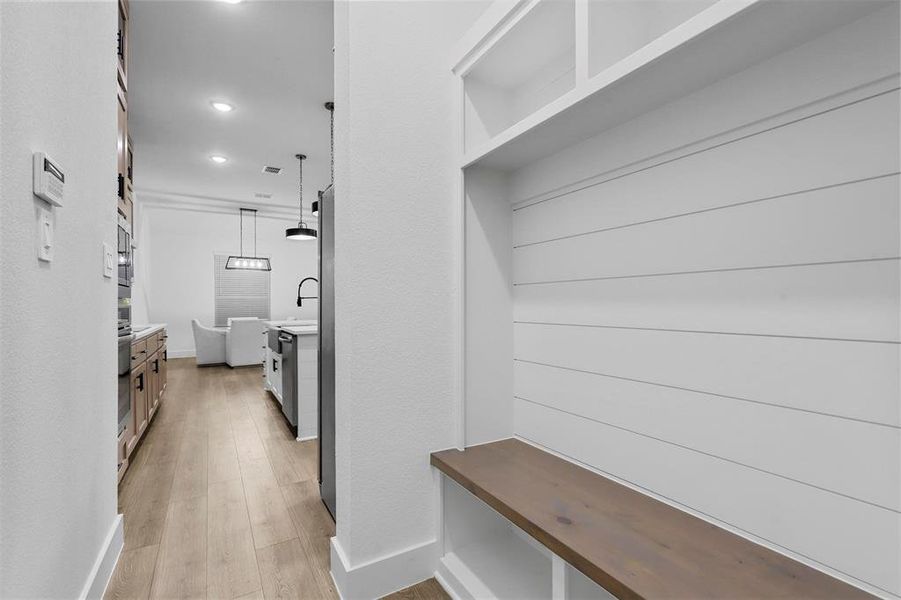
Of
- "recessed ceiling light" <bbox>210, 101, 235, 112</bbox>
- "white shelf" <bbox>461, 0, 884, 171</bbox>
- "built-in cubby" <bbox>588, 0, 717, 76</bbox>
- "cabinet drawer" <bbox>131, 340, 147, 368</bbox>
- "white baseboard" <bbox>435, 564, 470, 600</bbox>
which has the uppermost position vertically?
"recessed ceiling light" <bbox>210, 101, 235, 112</bbox>

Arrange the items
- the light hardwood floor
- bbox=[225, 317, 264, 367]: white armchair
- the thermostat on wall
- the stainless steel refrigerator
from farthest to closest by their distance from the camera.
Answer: bbox=[225, 317, 264, 367]: white armchair < the stainless steel refrigerator < the light hardwood floor < the thermostat on wall

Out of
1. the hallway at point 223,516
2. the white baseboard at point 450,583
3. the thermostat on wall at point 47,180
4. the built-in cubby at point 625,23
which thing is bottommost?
the hallway at point 223,516

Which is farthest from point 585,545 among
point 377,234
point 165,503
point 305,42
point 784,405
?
point 305,42

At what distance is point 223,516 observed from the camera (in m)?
2.05

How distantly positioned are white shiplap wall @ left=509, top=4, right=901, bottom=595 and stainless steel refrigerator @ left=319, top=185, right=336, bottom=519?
116 centimetres

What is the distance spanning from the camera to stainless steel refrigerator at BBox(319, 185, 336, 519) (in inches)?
81.2

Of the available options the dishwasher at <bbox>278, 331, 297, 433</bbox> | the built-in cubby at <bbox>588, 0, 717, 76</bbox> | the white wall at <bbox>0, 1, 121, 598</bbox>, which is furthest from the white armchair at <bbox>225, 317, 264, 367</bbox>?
the built-in cubby at <bbox>588, 0, 717, 76</bbox>

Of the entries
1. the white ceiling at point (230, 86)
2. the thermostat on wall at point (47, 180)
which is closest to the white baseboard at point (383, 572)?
the thermostat on wall at point (47, 180)

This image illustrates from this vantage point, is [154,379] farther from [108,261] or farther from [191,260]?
[191,260]

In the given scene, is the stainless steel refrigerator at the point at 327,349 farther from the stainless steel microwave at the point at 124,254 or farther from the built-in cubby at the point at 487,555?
the stainless steel microwave at the point at 124,254

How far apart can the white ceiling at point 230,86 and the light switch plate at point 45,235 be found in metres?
2.22

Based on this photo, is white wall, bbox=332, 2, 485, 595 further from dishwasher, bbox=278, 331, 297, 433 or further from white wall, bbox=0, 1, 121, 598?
dishwasher, bbox=278, 331, 297, 433

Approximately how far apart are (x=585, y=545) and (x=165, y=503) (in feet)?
7.23

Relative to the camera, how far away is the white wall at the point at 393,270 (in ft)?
4.88
